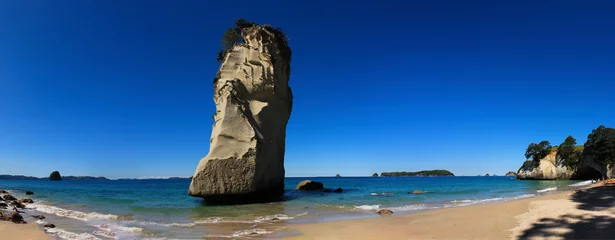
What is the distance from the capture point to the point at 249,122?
22.2m

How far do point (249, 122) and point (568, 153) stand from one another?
62.8m

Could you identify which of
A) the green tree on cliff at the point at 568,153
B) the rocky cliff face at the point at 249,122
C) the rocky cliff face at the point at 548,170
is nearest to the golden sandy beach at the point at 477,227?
the rocky cliff face at the point at 249,122

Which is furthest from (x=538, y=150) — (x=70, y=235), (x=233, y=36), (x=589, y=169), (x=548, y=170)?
(x=70, y=235)

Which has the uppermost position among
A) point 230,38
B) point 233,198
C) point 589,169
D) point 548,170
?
point 230,38

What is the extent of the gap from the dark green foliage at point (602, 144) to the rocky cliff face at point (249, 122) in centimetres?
4392

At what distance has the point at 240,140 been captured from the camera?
21359 millimetres

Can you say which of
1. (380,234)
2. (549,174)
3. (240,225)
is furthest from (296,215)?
(549,174)

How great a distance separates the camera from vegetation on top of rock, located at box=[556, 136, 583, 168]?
56.1 m

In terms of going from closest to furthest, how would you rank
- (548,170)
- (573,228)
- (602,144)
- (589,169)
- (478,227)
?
(573,228) → (478,227) → (602,144) → (589,169) → (548,170)

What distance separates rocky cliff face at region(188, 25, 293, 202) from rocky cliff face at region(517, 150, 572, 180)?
59.2 metres

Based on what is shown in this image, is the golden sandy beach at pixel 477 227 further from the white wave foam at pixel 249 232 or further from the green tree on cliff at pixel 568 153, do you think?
the green tree on cliff at pixel 568 153

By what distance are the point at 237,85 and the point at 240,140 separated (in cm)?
432

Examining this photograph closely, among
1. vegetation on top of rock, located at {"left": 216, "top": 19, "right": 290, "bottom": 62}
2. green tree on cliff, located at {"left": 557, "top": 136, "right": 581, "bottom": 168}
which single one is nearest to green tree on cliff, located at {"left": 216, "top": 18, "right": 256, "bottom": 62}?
vegetation on top of rock, located at {"left": 216, "top": 19, "right": 290, "bottom": 62}

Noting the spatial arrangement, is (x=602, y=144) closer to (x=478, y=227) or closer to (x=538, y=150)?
(x=538, y=150)
